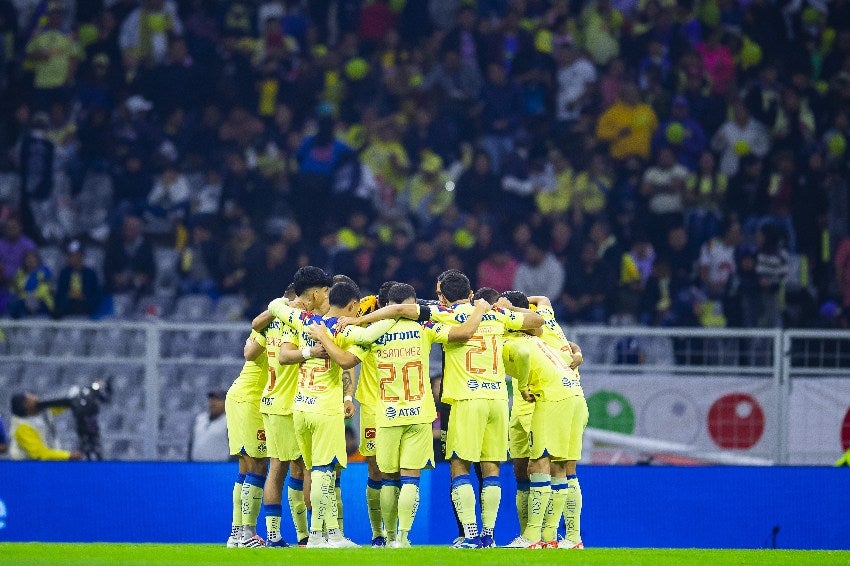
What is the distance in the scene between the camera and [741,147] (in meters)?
21.2

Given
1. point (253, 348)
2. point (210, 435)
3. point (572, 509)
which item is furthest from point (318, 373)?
point (210, 435)

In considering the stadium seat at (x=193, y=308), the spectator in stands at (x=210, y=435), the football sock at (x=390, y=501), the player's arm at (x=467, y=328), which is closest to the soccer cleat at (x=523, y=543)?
the football sock at (x=390, y=501)

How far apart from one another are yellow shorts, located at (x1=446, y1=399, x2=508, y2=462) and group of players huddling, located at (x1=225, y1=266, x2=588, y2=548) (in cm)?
1

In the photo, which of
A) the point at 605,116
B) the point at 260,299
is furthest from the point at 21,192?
the point at 605,116

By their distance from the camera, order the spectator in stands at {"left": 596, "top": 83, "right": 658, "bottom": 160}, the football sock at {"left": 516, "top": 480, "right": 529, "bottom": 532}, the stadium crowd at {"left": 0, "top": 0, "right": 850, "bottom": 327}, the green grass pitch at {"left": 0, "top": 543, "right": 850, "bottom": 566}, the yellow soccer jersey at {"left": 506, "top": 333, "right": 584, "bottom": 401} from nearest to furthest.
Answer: the green grass pitch at {"left": 0, "top": 543, "right": 850, "bottom": 566}
the yellow soccer jersey at {"left": 506, "top": 333, "right": 584, "bottom": 401}
the football sock at {"left": 516, "top": 480, "right": 529, "bottom": 532}
the stadium crowd at {"left": 0, "top": 0, "right": 850, "bottom": 327}
the spectator in stands at {"left": 596, "top": 83, "right": 658, "bottom": 160}

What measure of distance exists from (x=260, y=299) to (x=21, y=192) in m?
4.35

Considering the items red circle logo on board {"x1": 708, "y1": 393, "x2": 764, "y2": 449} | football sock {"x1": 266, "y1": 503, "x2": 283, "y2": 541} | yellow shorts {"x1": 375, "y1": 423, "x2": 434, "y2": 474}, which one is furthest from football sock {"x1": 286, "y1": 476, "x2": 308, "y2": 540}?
red circle logo on board {"x1": 708, "y1": 393, "x2": 764, "y2": 449}

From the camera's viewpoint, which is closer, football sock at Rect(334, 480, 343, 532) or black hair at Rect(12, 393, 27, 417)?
football sock at Rect(334, 480, 343, 532)

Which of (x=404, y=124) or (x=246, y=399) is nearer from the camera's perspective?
(x=246, y=399)

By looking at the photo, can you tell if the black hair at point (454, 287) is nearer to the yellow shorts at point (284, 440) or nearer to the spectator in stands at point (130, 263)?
the yellow shorts at point (284, 440)

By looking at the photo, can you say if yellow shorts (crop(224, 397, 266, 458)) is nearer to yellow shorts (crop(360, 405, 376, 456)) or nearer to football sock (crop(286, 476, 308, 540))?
football sock (crop(286, 476, 308, 540))

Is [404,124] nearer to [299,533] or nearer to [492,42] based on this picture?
[492,42]

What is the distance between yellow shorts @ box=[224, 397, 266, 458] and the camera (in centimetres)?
1315

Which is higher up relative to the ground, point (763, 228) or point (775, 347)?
point (763, 228)
